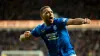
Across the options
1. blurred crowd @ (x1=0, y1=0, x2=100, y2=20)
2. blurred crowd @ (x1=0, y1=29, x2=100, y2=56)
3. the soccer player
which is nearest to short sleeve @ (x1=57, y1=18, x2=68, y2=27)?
the soccer player

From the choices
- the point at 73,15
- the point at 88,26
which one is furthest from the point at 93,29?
the point at 73,15

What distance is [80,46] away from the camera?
20.6 ft

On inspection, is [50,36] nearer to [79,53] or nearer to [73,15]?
[79,53]

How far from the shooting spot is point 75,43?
20.4ft

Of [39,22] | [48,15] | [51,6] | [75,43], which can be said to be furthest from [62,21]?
[51,6]

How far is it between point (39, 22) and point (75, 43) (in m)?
0.90

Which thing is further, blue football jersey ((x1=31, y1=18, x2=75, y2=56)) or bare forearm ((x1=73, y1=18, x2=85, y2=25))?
blue football jersey ((x1=31, y1=18, x2=75, y2=56))

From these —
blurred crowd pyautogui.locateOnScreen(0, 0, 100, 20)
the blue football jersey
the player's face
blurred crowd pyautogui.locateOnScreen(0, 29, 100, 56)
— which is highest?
the player's face

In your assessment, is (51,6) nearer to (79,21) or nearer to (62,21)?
(62,21)

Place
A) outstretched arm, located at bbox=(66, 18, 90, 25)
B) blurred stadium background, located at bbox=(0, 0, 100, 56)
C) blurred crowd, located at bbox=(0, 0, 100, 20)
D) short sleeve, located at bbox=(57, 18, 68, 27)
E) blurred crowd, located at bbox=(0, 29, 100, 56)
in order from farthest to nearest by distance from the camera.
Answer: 1. blurred crowd, located at bbox=(0, 0, 100, 20)
2. blurred crowd, located at bbox=(0, 29, 100, 56)
3. blurred stadium background, located at bbox=(0, 0, 100, 56)
4. short sleeve, located at bbox=(57, 18, 68, 27)
5. outstretched arm, located at bbox=(66, 18, 90, 25)

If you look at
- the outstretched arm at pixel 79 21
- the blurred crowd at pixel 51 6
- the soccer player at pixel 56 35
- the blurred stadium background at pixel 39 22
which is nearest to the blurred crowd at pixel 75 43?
the blurred stadium background at pixel 39 22

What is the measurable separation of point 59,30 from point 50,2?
4145 millimetres

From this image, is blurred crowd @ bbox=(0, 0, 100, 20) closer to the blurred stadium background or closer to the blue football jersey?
the blurred stadium background

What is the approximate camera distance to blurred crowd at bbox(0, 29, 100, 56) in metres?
6.07
